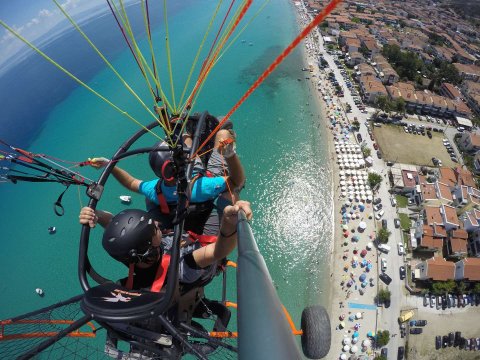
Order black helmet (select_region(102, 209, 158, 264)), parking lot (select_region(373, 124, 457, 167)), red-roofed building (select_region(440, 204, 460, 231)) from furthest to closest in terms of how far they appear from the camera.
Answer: parking lot (select_region(373, 124, 457, 167)), red-roofed building (select_region(440, 204, 460, 231)), black helmet (select_region(102, 209, 158, 264))

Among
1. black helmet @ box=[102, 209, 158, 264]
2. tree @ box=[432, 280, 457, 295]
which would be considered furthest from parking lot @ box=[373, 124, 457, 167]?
black helmet @ box=[102, 209, 158, 264]

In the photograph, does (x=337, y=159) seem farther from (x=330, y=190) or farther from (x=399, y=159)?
Result: (x=399, y=159)

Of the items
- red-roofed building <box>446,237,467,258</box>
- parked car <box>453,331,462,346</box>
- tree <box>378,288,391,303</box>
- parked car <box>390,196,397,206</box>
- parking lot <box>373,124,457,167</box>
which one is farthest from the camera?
parking lot <box>373,124,457,167</box>

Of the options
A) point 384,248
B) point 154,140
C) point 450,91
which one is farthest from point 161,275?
point 450,91

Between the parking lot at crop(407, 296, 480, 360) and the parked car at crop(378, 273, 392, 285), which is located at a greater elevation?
the parked car at crop(378, 273, 392, 285)

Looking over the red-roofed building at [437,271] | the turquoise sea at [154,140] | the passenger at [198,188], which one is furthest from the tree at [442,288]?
the passenger at [198,188]

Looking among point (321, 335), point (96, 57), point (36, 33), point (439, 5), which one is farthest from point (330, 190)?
point (36, 33)

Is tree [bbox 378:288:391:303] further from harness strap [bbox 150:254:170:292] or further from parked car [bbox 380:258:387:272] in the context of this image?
harness strap [bbox 150:254:170:292]
